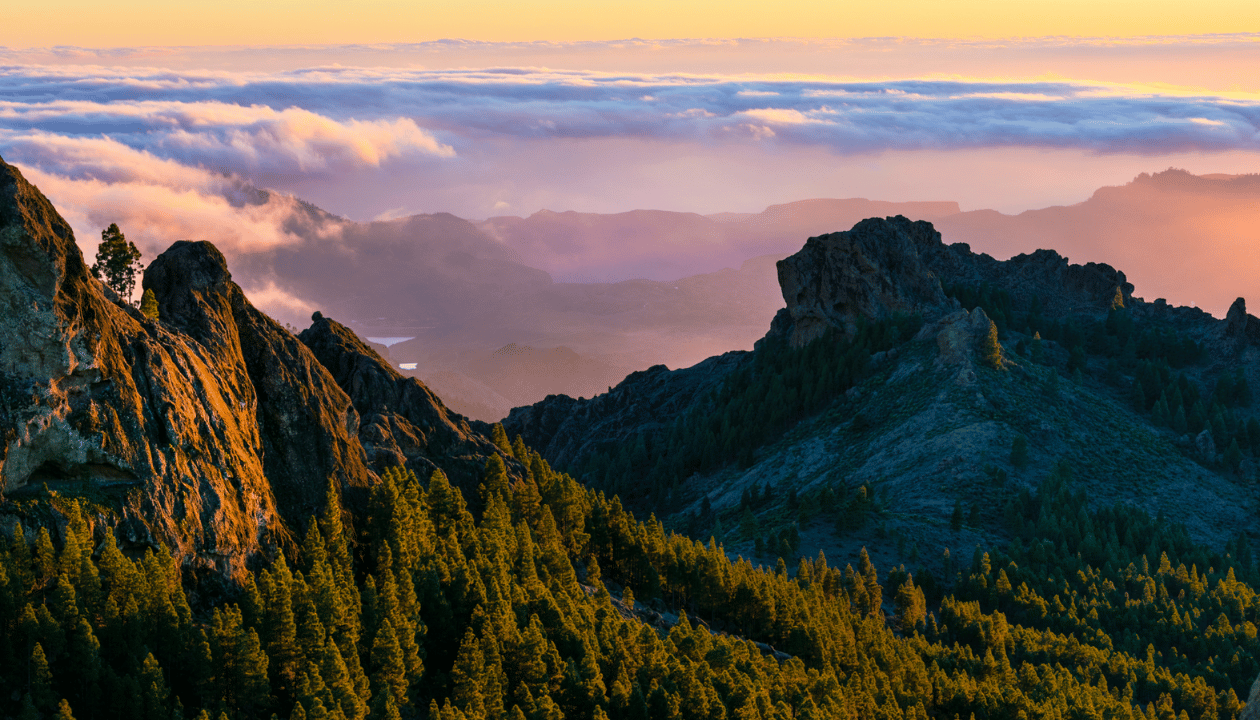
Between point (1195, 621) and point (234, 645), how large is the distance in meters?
143

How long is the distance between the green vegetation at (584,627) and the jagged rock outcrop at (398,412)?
23.2 feet

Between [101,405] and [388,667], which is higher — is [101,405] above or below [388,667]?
above

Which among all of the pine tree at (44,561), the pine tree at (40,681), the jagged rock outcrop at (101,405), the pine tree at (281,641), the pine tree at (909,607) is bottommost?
the pine tree at (909,607)

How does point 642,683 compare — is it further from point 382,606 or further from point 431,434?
point 431,434

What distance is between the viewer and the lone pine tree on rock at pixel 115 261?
5266 inches

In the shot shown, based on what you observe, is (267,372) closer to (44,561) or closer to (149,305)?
(149,305)

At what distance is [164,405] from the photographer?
314 feet

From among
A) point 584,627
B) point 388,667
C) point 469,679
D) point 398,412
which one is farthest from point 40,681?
point 398,412

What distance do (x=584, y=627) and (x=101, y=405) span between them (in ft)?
154

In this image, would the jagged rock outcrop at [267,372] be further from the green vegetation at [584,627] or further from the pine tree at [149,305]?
the green vegetation at [584,627]

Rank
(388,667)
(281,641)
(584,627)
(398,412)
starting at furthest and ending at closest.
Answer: (398,412) < (584,627) < (388,667) < (281,641)

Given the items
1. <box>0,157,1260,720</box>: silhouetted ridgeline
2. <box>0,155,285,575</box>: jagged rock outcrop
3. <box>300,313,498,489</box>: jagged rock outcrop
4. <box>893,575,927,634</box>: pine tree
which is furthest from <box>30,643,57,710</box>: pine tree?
<box>893,575,927,634</box>: pine tree

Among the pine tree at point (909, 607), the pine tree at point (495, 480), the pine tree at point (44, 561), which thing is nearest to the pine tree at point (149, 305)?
the pine tree at point (44, 561)

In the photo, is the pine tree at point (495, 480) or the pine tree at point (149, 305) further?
the pine tree at point (495, 480)
